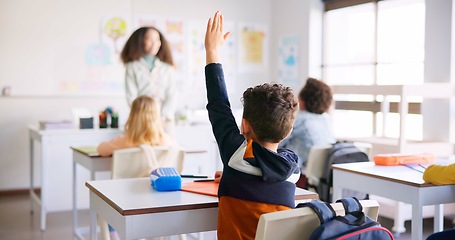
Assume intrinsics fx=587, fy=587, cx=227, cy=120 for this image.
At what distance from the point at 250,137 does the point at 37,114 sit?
446cm

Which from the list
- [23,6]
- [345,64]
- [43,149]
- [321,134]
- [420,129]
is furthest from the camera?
[345,64]

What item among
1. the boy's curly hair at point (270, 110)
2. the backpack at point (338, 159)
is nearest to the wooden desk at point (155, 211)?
the boy's curly hair at point (270, 110)

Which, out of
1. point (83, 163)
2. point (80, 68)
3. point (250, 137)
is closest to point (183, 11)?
point (80, 68)

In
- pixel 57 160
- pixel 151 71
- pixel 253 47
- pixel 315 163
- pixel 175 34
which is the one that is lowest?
pixel 57 160

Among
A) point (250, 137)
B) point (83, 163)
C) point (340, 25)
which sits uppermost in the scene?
point (340, 25)

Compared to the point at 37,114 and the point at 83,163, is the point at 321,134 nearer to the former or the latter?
the point at 83,163

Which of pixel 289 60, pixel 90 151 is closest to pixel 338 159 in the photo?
pixel 90 151

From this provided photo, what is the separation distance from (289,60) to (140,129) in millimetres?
3613

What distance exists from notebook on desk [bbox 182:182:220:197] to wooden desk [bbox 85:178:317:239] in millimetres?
34

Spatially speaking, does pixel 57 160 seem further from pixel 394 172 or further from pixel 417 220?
pixel 417 220

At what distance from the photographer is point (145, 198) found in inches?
83.2

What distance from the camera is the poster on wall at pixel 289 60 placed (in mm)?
6648

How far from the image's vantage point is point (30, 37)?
19.0 ft

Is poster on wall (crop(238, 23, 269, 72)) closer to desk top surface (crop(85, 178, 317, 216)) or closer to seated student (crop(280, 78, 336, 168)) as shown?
seated student (crop(280, 78, 336, 168))
